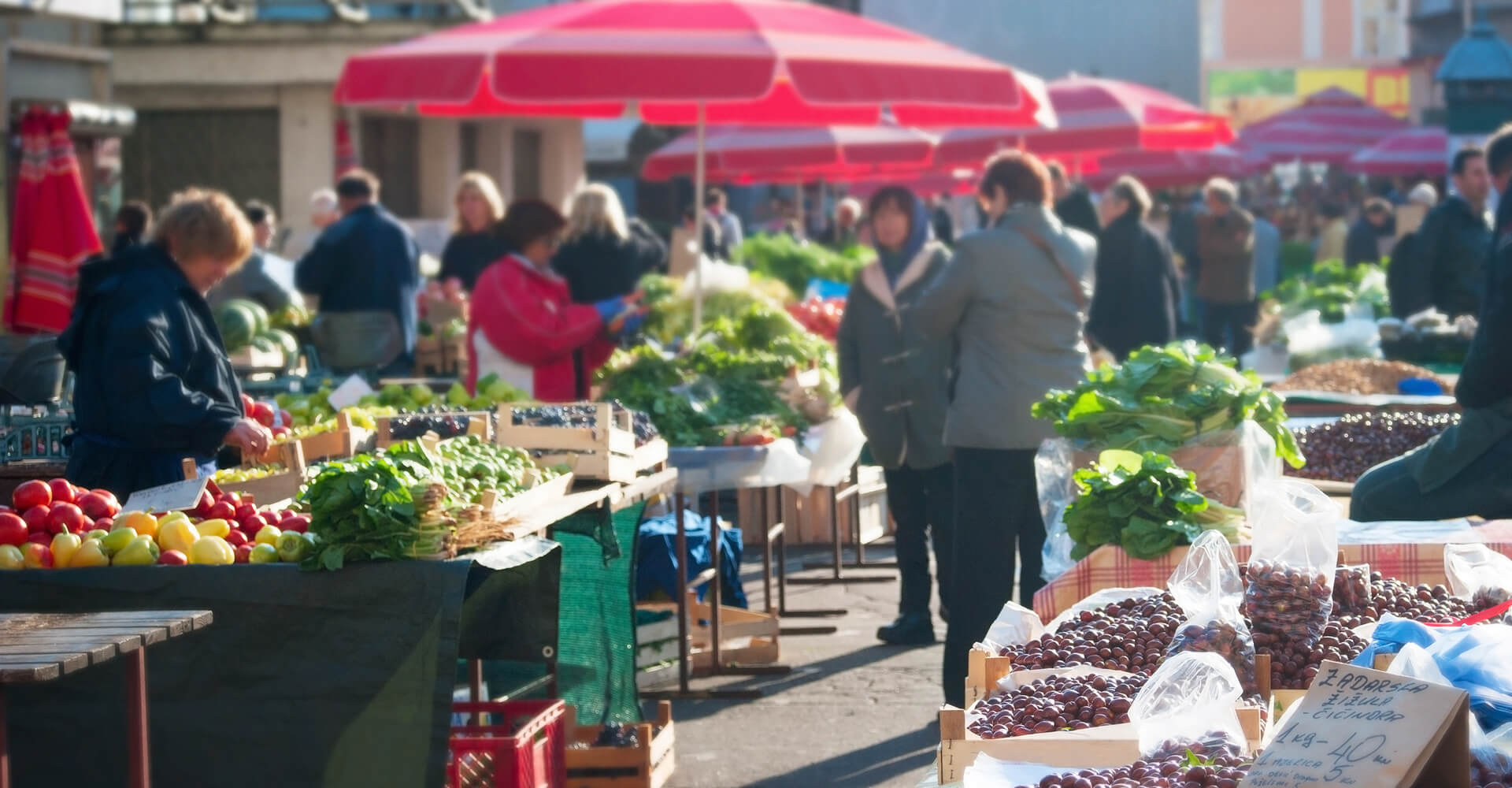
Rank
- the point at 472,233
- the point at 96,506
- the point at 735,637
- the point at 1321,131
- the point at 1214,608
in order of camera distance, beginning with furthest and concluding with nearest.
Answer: the point at 1321,131 < the point at 472,233 < the point at 735,637 < the point at 96,506 < the point at 1214,608

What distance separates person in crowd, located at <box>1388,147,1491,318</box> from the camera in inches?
403

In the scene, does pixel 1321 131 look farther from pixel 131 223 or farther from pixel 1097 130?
pixel 131 223

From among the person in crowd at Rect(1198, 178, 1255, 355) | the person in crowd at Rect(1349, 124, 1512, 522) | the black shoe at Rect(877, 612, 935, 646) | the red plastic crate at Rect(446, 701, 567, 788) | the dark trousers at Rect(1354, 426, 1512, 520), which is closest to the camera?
the red plastic crate at Rect(446, 701, 567, 788)

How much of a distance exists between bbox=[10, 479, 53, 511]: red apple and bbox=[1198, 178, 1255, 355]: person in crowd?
469 inches

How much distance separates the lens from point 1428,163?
2672cm

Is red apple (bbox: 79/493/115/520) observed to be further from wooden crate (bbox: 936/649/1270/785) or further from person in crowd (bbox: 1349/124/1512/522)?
person in crowd (bbox: 1349/124/1512/522)

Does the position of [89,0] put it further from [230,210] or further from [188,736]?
[188,736]

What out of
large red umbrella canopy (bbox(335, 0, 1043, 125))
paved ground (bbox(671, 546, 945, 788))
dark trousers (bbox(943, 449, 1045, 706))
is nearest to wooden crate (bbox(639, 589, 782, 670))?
paved ground (bbox(671, 546, 945, 788))

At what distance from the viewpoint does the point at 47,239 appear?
40.1 ft

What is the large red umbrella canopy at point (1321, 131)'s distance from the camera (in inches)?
1148

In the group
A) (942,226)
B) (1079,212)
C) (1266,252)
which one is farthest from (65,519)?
(942,226)

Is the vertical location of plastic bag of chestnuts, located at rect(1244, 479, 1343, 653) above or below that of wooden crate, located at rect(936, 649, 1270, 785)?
above

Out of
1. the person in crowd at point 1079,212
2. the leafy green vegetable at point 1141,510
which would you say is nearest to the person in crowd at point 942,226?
the person in crowd at point 1079,212

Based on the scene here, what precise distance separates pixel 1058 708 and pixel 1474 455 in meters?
2.47
